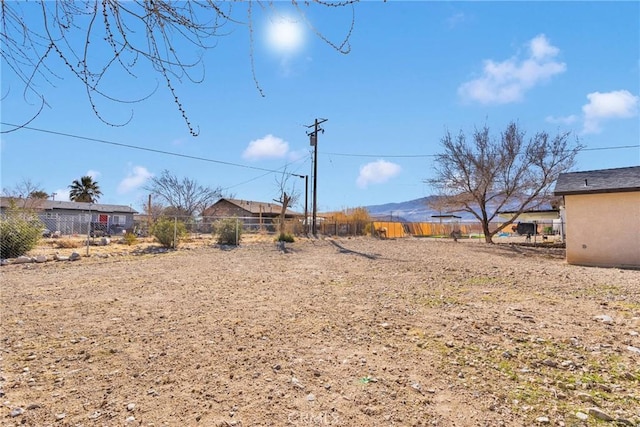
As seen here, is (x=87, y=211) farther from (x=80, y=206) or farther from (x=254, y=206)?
(x=254, y=206)

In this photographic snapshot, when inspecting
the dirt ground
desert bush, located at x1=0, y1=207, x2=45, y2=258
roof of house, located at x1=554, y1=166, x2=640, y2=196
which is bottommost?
the dirt ground

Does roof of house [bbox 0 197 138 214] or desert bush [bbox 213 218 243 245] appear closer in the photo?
desert bush [bbox 213 218 243 245]

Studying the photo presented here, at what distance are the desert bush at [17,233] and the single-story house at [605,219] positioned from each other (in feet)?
54.7

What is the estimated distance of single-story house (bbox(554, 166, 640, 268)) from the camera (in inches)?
393

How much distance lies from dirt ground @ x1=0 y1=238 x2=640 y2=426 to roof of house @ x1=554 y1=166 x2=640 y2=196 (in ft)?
16.3

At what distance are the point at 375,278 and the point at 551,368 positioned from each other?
4.56 metres

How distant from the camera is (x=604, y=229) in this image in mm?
10422

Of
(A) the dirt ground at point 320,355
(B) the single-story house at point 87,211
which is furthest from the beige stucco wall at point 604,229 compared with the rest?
(B) the single-story house at point 87,211

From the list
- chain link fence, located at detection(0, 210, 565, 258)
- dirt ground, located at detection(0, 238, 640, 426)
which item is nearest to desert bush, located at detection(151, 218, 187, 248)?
chain link fence, located at detection(0, 210, 565, 258)

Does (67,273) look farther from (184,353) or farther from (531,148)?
(531,148)

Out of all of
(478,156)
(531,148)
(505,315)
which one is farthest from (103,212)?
(505,315)

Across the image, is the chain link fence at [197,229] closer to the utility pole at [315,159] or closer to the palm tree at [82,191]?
the utility pole at [315,159]

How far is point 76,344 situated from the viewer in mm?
3426

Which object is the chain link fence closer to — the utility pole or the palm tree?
the utility pole
